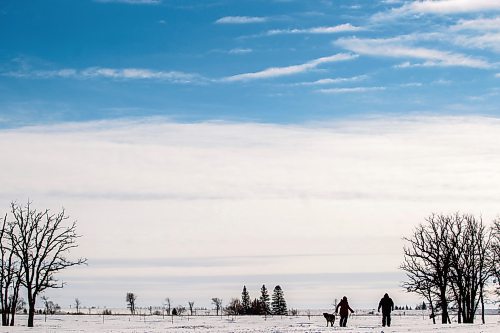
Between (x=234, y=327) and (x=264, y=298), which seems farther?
(x=264, y=298)

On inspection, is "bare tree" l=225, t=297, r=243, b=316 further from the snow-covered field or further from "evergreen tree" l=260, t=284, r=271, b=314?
the snow-covered field

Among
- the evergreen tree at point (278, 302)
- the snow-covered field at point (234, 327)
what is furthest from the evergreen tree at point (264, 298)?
the snow-covered field at point (234, 327)

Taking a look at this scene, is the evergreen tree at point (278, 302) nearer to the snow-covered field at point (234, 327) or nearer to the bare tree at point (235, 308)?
the bare tree at point (235, 308)

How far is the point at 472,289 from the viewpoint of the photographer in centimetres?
6028

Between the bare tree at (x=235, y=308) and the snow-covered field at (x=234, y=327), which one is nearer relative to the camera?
the snow-covered field at (x=234, y=327)

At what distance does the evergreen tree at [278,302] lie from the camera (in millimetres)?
150300

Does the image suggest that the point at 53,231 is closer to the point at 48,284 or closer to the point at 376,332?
the point at 48,284

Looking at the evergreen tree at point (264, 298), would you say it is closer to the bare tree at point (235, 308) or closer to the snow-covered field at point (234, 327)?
the bare tree at point (235, 308)

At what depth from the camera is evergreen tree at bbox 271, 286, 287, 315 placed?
150m

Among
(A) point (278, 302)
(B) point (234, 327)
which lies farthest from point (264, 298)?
(B) point (234, 327)

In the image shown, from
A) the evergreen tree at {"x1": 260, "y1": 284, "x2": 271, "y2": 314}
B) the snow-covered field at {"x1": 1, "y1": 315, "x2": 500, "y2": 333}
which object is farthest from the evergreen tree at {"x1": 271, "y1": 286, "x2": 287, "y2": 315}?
the snow-covered field at {"x1": 1, "y1": 315, "x2": 500, "y2": 333}

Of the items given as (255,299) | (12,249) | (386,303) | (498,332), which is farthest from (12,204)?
(255,299)

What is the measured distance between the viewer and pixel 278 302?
495ft

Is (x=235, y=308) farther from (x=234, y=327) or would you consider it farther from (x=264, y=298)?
(x=234, y=327)
